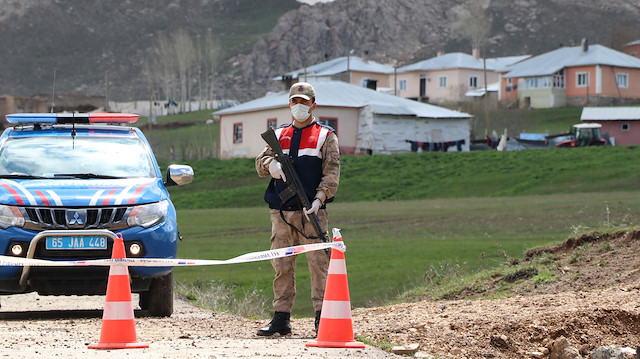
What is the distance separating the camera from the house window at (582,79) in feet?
379

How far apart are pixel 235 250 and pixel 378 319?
18.2m

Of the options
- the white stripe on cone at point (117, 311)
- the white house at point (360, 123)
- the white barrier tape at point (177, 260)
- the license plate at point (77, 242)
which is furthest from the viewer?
the white house at point (360, 123)

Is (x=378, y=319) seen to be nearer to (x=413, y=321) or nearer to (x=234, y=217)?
(x=413, y=321)

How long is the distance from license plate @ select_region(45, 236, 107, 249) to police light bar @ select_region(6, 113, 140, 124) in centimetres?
238

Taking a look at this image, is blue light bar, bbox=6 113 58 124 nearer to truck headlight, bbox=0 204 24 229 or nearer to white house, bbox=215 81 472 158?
truck headlight, bbox=0 204 24 229

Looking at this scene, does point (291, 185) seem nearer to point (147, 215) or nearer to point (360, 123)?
point (147, 215)

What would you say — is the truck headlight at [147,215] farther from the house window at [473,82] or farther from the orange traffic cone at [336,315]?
the house window at [473,82]

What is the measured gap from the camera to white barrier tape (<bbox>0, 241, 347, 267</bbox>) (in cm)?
941

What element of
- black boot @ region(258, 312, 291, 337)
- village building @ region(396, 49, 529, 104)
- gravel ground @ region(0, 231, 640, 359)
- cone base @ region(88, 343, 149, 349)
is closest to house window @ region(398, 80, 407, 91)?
village building @ region(396, 49, 529, 104)

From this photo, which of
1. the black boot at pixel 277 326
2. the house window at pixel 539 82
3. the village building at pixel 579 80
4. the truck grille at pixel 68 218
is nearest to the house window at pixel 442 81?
the village building at pixel 579 80

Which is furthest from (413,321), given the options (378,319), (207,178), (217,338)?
(207,178)

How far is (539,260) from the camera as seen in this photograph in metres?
15.0

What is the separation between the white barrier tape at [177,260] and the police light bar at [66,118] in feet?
8.14

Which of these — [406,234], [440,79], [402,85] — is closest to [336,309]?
[406,234]
